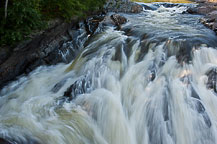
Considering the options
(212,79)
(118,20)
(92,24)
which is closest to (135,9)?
(118,20)

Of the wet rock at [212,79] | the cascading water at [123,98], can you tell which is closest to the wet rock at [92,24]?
the cascading water at [123,98]

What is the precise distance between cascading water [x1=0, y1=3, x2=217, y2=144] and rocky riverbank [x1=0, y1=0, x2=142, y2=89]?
0.31 m

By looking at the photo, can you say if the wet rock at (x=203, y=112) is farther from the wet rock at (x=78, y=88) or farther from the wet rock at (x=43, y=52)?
the wet rock at (x=43, y=52)

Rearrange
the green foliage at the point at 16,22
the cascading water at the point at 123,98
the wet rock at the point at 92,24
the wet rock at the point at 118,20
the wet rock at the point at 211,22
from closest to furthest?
1. the cascading water at the point at 123,98
2. the green foliage at the point at 16,22
3. the wet rock at the point at 211,22
4. the wet rock at the point at 92,24
5. the wet rock at the point at 118,20

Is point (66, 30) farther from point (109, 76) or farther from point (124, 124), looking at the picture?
point (124, 124)

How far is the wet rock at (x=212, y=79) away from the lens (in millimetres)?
4113

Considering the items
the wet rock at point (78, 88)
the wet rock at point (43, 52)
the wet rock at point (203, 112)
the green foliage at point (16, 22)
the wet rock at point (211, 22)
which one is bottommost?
the wet rock at point (203, 112)

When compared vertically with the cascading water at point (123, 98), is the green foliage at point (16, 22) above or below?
above

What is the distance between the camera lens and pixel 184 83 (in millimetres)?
4328

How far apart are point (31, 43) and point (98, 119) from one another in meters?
3.07

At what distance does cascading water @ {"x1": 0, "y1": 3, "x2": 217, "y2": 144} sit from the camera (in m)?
3.49

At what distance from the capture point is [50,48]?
6.27m

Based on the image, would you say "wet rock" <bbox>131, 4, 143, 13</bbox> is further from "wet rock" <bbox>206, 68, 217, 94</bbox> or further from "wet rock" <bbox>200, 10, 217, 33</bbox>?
"wet rock" <bbox>206, 68, 217, 94</bbox>

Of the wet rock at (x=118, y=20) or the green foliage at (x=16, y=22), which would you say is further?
the wet rock at (x=118, y=20)
